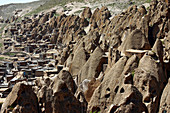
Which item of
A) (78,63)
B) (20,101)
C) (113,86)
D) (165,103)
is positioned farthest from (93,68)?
(20,101)

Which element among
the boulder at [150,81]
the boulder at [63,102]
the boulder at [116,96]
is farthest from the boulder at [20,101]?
the boulder at [150,81]

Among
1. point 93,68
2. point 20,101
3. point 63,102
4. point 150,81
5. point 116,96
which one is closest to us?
point 20,101

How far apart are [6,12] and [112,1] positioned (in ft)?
229

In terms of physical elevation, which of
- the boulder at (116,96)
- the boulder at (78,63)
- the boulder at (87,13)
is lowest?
the boulder at (87,13)

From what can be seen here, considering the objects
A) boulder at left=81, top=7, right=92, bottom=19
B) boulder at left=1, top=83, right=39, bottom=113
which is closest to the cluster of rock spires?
boulder at left=1, top=83, right=39, bottom=113

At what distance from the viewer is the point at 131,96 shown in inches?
337

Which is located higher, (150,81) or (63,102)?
(63,102)

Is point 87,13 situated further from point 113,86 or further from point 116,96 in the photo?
point 116,96

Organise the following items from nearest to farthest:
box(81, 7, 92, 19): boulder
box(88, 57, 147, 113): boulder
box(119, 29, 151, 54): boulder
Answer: box(88, 57, 147, 113): boulder → box(119, 29, 151, 54): boulder → box(81, 7, 92, 19): boulder

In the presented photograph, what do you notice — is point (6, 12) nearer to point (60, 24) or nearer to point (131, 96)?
point (60, 24)

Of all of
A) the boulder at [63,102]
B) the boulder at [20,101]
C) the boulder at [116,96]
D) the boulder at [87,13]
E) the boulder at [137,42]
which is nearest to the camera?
the boulder at [116,96]

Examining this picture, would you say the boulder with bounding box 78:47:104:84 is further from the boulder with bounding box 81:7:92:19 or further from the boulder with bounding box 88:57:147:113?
the boulder with bounding box 81:7:92:19

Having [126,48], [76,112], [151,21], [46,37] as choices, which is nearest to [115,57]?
[126,48]

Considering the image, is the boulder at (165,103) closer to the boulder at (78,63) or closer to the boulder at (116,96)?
the boulder at (116,96)
